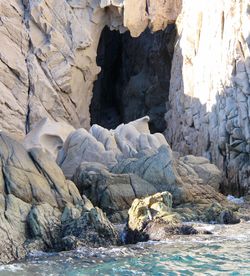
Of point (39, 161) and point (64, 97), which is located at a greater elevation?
point (64, 97)

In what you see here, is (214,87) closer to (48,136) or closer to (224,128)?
(224,128)

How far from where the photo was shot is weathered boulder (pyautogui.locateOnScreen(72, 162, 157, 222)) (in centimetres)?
2041

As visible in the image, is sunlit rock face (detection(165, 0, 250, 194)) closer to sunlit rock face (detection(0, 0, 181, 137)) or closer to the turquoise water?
sunlit rock face (detection(0, 0, 181, 137))

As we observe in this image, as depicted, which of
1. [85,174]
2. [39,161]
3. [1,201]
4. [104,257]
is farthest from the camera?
[85,174]

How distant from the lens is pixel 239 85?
26.9m

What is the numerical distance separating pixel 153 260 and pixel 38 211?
12.9ft

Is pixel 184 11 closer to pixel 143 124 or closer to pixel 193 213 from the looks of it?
pixel 143 124

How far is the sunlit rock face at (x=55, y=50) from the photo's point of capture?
1246 inches

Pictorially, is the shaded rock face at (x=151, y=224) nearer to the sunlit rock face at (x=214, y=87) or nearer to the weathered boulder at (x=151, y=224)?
the weathered boulder at (x=151, y=224)

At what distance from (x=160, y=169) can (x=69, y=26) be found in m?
15.3

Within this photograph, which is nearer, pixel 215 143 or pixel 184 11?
pixel 215 143

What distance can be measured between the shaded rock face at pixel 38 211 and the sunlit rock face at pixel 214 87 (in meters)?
11.0

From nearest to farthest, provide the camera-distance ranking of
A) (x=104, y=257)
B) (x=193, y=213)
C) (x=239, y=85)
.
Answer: (x=104, y=257), (x=193, y=213), (x=239, y=85)

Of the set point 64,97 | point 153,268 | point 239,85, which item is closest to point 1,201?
point 153,268
